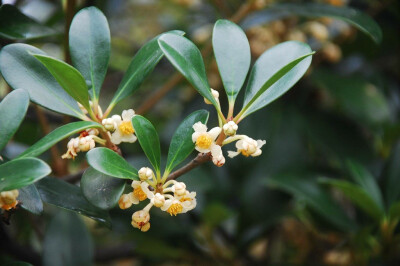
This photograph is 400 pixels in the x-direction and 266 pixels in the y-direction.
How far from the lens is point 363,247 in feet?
3.37

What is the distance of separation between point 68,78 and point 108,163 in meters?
0.11

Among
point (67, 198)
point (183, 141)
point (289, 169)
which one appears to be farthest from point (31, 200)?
point (289, 169)

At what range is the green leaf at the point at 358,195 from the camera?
2.74 feet

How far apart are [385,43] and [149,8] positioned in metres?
0.92

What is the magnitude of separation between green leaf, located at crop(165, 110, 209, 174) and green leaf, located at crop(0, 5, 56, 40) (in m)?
0.30

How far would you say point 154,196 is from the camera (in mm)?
528

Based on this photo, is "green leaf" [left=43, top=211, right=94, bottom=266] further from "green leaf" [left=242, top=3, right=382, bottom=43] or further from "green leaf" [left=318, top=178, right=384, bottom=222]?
"green leaf" [left=242, top=3, right=382, bottom=43]

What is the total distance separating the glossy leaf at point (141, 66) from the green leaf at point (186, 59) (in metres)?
0.04

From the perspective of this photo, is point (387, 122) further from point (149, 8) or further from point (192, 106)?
point (149, 8)

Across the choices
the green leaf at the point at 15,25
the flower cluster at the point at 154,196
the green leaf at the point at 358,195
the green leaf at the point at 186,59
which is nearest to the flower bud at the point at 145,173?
the flower cluster at the point at 154,196

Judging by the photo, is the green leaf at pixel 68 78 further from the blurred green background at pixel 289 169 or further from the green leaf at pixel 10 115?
the blurred green background at pixel 289 169

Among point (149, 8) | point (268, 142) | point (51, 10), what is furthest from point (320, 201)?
point (149, 8)

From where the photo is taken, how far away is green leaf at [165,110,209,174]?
0.57 m

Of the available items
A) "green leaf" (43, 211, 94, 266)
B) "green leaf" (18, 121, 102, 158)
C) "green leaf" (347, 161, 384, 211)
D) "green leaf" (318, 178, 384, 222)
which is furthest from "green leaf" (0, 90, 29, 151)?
"green leaf" (347, 161, 384, 211)
